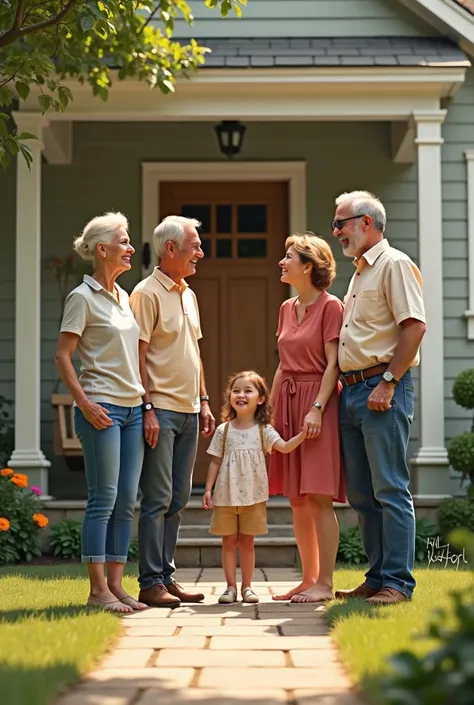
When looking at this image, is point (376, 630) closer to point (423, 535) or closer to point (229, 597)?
point (229, 597)

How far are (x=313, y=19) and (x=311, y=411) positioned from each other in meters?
5.10

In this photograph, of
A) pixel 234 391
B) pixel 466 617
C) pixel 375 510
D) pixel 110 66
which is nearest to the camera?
pixel 466 617

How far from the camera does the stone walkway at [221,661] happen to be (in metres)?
3.06

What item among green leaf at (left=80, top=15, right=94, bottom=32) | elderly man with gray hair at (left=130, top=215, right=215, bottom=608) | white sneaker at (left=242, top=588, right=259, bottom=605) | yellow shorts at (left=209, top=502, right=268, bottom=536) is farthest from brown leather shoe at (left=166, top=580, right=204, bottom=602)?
green leaf at (left=80, top=15, right=94, bottom=32)

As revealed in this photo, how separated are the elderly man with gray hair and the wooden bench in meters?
3.26

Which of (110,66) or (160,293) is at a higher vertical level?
(110,66)

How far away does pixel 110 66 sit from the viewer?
7.82 metres

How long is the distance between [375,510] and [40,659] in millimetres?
2061

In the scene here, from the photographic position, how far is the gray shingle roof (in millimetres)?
8023

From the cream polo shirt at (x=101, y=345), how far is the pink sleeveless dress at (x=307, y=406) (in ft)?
2.71

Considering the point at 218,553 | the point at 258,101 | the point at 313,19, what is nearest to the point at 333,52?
the point at 258,101

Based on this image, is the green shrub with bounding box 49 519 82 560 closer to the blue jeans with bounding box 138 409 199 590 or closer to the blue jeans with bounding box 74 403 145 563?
the blue jeans with bounding box 138 409 199 590

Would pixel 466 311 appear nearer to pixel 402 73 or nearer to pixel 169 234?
pixel 402 73

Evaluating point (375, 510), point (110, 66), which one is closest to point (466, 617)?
point (375, 510)
